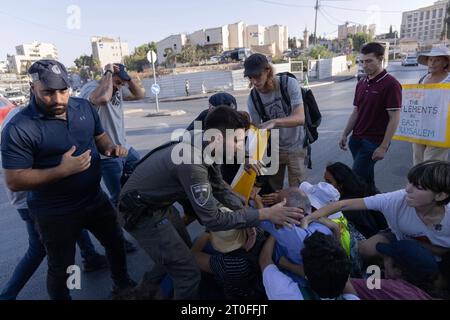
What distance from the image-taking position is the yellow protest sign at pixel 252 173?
A: 2705mm

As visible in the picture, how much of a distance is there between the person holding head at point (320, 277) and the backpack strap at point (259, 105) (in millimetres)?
1502

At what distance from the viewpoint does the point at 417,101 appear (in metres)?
3.95

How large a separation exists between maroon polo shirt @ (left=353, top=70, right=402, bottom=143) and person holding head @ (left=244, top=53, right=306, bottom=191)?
0.66 meters

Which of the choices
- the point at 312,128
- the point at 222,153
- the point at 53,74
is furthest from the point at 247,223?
the point at 312,128

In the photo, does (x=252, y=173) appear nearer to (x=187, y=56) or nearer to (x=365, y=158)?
(x=365, y=158)

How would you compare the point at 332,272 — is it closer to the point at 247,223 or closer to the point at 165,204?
the point at 247,223

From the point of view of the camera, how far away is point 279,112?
3061mm

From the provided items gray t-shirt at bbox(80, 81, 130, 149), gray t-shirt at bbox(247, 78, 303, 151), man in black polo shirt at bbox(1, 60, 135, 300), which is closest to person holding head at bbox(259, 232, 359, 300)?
man in black polo shirt at bbox(1, 60, 135, 300)

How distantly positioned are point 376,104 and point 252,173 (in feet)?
4.71

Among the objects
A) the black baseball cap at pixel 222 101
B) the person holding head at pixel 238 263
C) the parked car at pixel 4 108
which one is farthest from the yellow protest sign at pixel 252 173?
the parked car at pixel 4 108

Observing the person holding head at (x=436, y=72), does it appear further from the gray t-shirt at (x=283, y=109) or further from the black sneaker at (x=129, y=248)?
the black sneaker at (x=129, y=248)

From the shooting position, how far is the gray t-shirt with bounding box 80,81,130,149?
2978 mm

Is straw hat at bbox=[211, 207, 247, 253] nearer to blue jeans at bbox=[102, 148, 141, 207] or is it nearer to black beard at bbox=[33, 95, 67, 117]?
blue jeans at bbox=[102, 148, 141, 207]

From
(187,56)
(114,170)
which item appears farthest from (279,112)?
(187,56)
